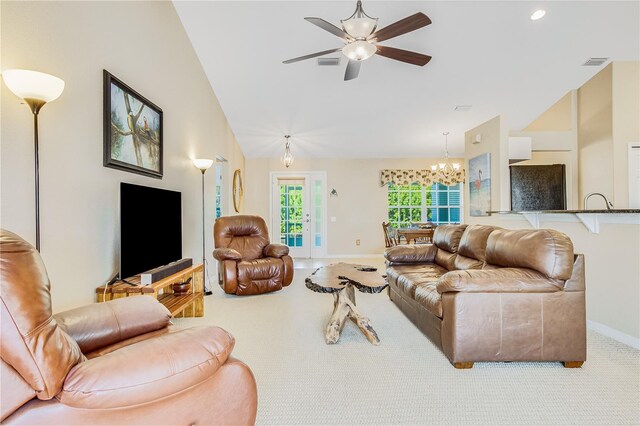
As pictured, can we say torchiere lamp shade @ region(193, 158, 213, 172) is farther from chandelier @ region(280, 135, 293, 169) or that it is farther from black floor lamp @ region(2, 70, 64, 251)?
black floor lamp @ region(2, 70, 64, 251)

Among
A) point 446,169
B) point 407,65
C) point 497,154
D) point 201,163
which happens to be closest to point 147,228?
point 201,163

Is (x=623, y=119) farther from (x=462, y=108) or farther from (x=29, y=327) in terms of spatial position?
(x=29, y=327)

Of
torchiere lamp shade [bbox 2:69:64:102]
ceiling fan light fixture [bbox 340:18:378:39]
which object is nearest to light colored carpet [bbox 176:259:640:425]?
torchiere lamp shade [bbox 2:69:64:102]

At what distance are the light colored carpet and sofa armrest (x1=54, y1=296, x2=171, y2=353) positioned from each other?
2.49 ft

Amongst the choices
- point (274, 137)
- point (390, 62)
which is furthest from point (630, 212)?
point (274, 137)

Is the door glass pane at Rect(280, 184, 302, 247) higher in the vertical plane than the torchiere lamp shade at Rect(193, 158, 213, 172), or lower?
lower

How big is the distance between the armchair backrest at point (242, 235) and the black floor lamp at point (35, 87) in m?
2.78

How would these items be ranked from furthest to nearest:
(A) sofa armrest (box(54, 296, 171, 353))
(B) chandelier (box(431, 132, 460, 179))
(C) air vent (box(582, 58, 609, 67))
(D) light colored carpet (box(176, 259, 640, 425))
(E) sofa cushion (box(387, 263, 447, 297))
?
(B) chandelier (box(431, 132, 460, 179)), (C) air vent (box(582, 58, 609, 67)), (E) sofa cushion (box(387, 263, 447, 297)), (D) light colored carpet (box(176, 259, 640, 425)), (A) sofa armrest (box(54, 296, 171, 353))

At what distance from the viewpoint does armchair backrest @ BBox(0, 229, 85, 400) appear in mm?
856

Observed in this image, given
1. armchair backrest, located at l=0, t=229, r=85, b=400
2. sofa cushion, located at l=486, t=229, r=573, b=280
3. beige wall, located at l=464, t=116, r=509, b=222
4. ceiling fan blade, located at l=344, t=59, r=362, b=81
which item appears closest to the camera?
armchair backrest, located at l=0, t=229, r=85, b=400

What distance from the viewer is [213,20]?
3.71m

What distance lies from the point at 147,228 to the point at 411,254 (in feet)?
9.12

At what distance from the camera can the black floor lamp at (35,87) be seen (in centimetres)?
→ 153

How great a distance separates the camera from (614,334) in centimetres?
263
